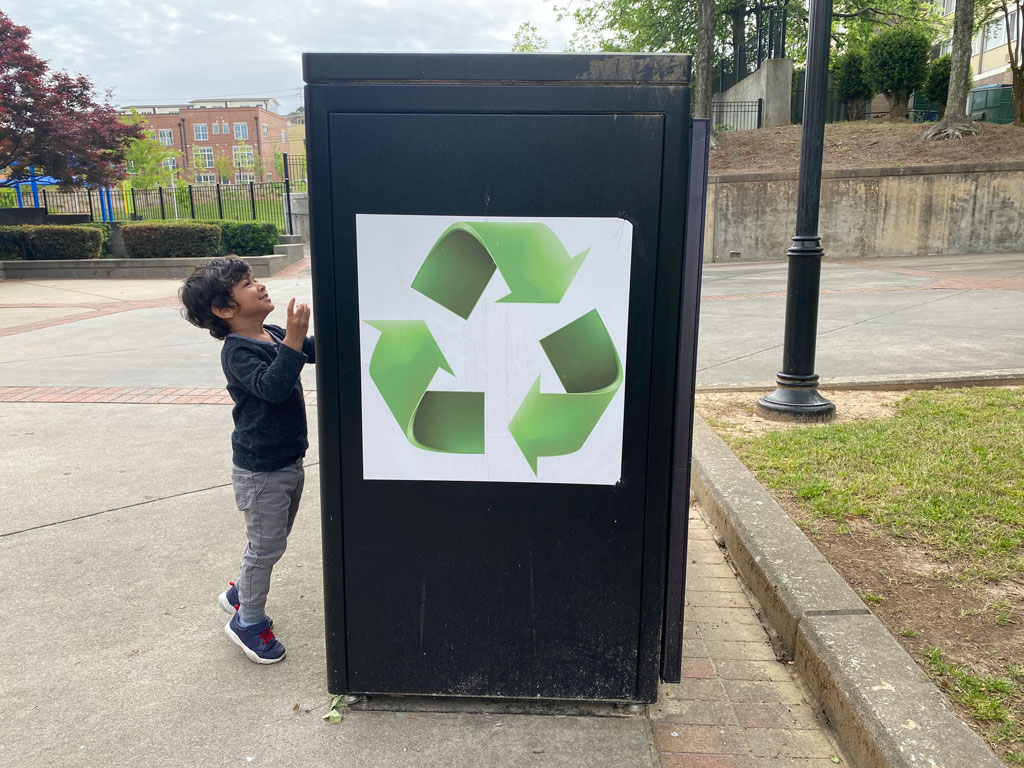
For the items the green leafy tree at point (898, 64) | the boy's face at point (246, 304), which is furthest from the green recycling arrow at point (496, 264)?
the green leafy tree at point (898, 64)

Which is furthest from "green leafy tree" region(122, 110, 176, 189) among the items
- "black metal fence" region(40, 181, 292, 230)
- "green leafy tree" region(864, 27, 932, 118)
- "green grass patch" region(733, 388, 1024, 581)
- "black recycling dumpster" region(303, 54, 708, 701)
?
"black recycling dumpster" region(303, 54, 708, 701)

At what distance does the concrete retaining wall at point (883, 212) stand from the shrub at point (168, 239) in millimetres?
13181

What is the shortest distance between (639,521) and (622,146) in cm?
110

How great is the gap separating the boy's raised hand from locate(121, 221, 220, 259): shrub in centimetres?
1905

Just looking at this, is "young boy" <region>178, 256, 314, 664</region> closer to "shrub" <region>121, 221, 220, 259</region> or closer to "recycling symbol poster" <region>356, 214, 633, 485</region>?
"recycling symbol poster" <region>356, 214, 633, 485</region>

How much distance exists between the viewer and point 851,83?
1049 inches

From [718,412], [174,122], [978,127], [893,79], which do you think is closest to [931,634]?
[718,412]

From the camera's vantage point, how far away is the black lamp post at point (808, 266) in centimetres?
511

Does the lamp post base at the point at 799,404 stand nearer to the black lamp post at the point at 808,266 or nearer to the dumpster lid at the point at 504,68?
the black lamp post at the point at 808,266

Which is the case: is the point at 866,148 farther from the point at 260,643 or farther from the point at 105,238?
the point at 260,643

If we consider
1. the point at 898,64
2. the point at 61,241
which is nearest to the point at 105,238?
the point at 61,241

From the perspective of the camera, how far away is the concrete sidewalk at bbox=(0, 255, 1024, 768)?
7.85 ft

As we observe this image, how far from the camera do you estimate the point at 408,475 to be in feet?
7.79

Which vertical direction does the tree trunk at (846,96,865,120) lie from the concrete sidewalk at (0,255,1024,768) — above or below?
above
